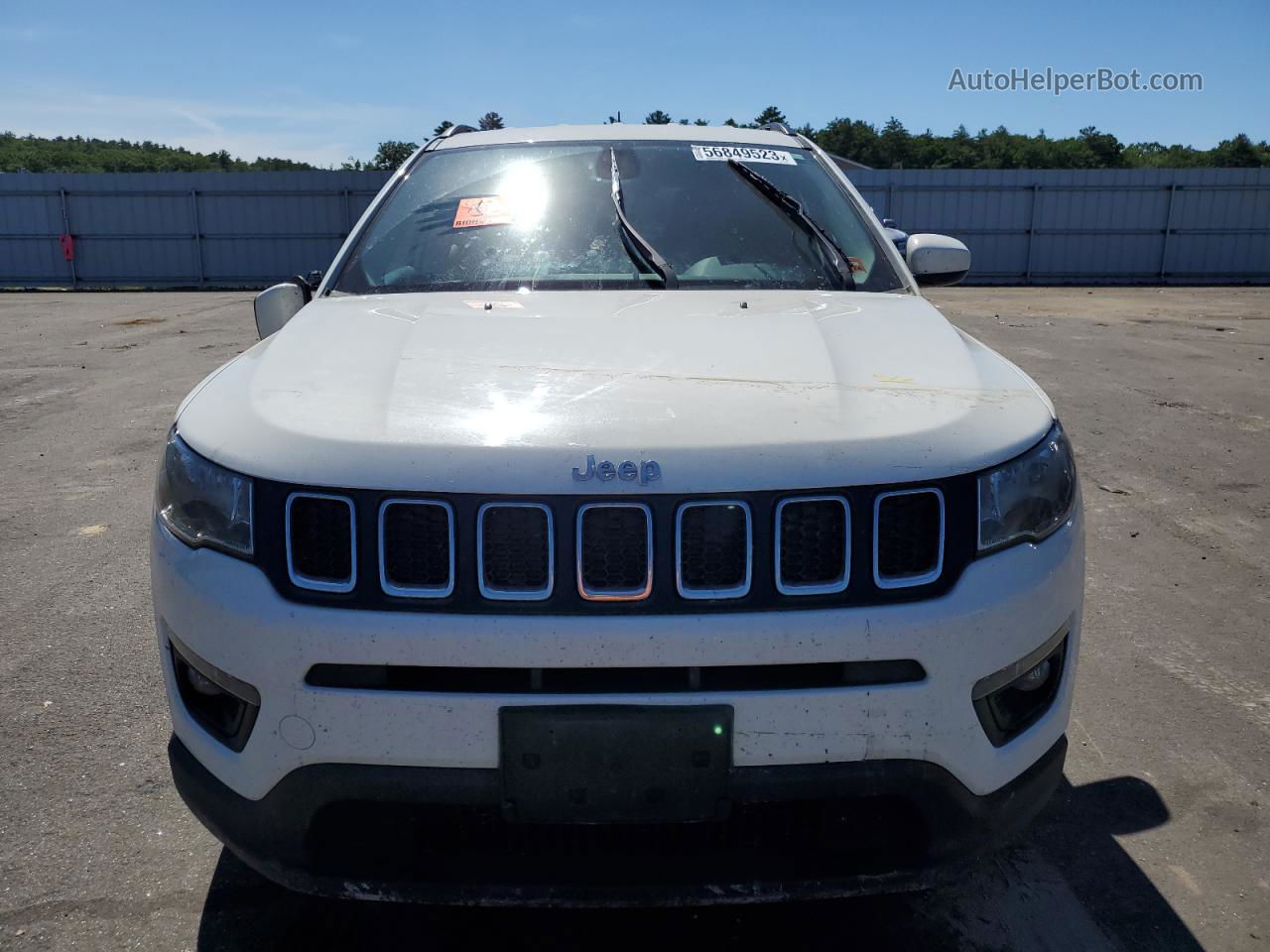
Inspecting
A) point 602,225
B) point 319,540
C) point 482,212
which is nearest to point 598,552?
point 319,540

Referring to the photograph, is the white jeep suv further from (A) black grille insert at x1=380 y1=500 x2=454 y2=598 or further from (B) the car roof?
(B) the car roof

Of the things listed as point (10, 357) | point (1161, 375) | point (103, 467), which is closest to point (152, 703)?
point (103, 467)

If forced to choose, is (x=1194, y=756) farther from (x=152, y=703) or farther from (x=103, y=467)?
(x=103, y=467)

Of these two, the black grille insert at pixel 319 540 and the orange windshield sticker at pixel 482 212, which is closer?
the black grille insert at pixel 319 540

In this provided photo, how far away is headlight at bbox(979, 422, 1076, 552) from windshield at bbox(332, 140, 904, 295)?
3.38ft

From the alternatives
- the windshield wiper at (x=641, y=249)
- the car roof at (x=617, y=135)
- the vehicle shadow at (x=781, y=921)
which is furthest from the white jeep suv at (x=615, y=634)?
the car roof at (x=617, y=135)

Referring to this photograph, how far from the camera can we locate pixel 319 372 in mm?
2125

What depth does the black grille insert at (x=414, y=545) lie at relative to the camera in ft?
5.74

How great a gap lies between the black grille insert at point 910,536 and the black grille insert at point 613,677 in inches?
6.2

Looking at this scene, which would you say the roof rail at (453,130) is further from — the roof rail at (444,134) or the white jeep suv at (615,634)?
the white jeep suv at (615,634)

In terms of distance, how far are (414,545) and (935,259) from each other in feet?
7.35

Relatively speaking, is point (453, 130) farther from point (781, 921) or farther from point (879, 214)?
point (879, 214)

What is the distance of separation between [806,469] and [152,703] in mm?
2379

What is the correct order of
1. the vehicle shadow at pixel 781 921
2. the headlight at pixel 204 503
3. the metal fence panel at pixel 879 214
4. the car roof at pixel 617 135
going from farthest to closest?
the metal fence panel at pixel 879 214 < the car roof at pixel 617 135 < the vehicle shadow at pixel 781 921 < the headlight at pixel 204 503
